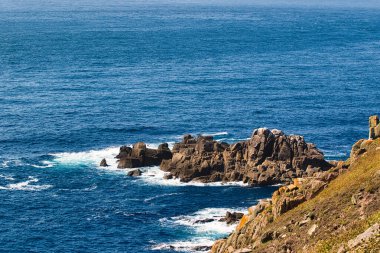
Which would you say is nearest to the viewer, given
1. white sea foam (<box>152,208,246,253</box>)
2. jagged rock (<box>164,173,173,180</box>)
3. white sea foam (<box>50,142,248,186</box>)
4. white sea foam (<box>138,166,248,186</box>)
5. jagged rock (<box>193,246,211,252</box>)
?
jagged rock (<box>193,246,211,252</box>)

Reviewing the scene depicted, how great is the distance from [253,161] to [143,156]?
2177 cm

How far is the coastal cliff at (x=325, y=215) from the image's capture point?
55.9m

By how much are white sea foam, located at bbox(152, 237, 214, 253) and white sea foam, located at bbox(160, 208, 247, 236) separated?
2.90 meters

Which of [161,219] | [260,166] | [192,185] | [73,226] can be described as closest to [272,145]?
[260,166]

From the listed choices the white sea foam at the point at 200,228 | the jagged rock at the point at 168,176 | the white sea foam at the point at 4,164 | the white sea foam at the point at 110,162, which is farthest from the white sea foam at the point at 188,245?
the white sea foam at the point at 4,164

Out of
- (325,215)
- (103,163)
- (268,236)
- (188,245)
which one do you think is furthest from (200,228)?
(325,215)

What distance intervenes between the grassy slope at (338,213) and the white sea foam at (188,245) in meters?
36.1

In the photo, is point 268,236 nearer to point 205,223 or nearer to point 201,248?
point 201,248

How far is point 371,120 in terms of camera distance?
83.8 metres

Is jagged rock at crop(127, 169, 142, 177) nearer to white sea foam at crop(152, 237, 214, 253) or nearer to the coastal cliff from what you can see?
white sea foam at crop(152, 237, 214, 253)

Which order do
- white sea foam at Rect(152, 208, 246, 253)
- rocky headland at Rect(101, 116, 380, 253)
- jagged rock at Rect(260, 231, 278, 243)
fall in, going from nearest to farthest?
rocky headland at Rect(101, 116, 380, 253) < jagged rock at Rect(260, 231, 278, 243) < white sea foam at Rect(152, 208, 246, 253)

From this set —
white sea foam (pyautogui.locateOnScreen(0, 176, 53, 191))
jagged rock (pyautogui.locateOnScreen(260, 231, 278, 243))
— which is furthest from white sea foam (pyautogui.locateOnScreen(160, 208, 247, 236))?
jagged rock (pyautogui.locateOnScreen(260, 231, 278, 243))

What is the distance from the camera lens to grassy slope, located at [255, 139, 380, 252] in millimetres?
57094

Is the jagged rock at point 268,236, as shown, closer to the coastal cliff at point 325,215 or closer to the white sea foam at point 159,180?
the coastal cliff at point 325,215
